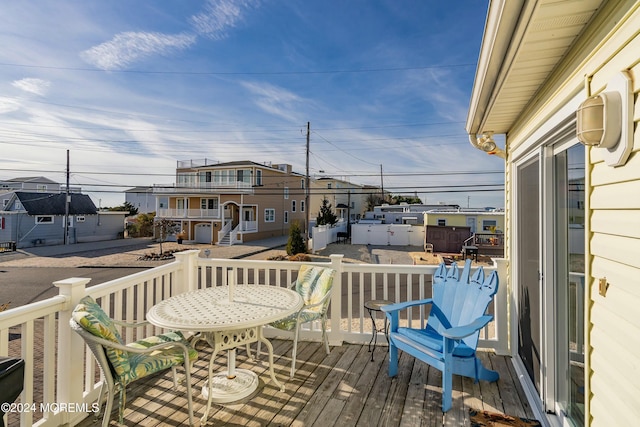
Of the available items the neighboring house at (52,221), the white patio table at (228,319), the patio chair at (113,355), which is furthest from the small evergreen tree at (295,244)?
the neighboring house at (52,221)

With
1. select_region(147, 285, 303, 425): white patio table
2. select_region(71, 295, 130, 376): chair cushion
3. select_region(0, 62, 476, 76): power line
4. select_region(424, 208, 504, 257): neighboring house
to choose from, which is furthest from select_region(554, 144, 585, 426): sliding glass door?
select_region(424, 208, 504, 257): neighboring house

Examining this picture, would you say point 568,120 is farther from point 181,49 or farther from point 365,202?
point 365,202

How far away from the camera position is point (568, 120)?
5.50ft

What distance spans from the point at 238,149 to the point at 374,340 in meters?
21.3

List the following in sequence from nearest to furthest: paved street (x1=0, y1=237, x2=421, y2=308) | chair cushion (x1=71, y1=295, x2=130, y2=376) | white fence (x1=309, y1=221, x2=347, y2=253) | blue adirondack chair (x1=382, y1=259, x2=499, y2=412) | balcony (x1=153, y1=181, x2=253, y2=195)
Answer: chair cushion (x1=71, y1=295, x2=130, y2=376), blue adirondack chair (x1=382, y1=259, x2=499, y2=412), paved street (x1=0, y1=237, x2=421, y2=308), white fence (x1=309, y1=221, x2=347, y2=253), balcony (x1=153, y1=181, x2=253, y2=195)

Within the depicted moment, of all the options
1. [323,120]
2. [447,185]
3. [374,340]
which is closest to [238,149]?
[323,120]

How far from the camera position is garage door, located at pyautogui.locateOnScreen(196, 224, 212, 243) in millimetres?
20734

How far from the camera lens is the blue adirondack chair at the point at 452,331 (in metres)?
2.32

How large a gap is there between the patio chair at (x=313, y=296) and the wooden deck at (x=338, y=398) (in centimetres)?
32

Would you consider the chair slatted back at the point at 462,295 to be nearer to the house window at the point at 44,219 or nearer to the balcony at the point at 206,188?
the balcony at the point at 206,188

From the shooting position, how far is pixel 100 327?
1.87m

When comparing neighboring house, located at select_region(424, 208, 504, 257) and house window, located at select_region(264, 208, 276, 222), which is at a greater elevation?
house window, located at select_region(264, 208, 276, 222)

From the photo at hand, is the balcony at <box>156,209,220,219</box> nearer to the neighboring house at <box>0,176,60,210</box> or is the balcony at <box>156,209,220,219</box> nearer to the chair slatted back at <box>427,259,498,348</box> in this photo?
the neighboring house at <box>0,176,60,210</box>

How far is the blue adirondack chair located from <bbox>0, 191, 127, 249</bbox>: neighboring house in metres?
24.0
